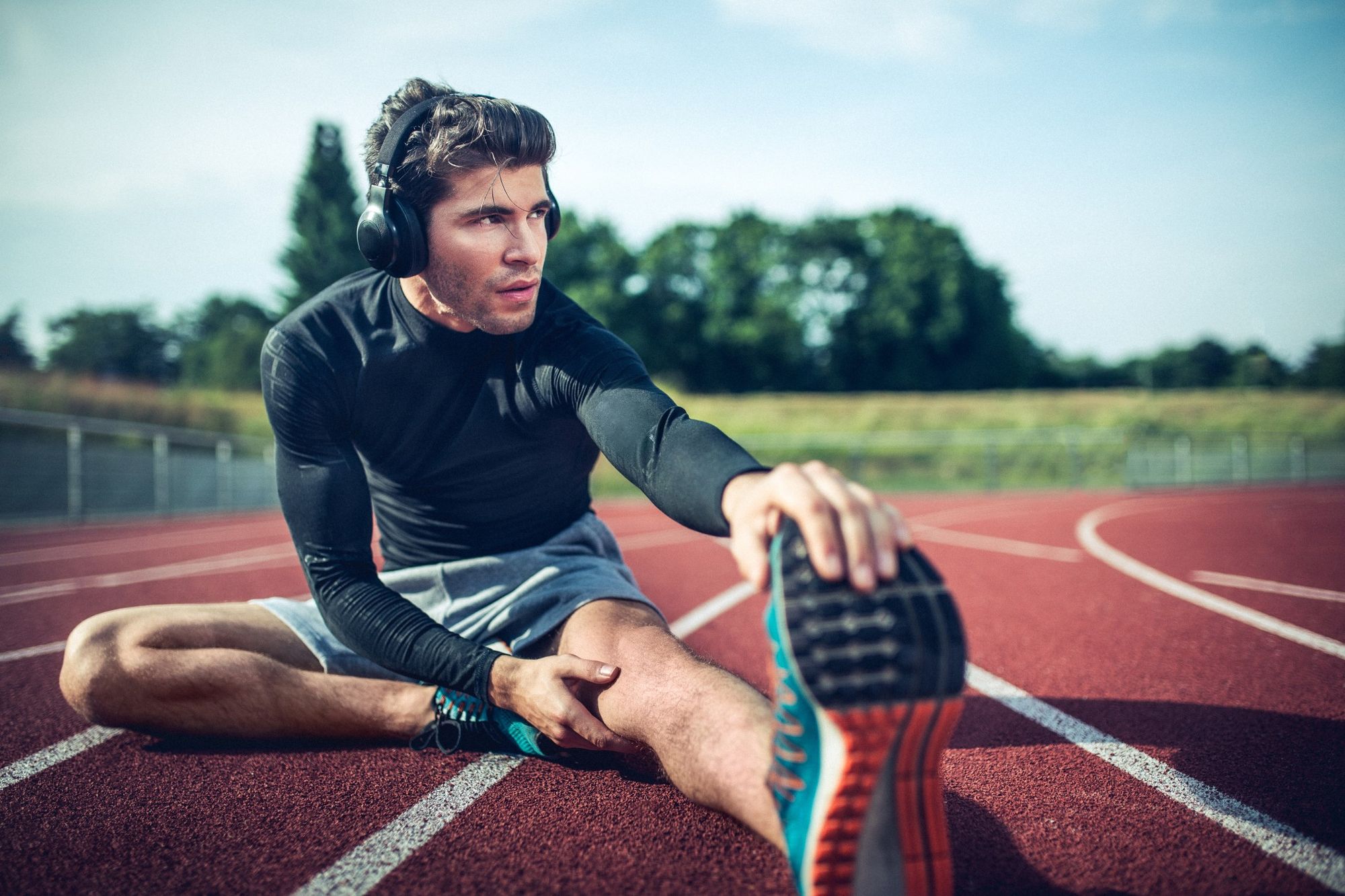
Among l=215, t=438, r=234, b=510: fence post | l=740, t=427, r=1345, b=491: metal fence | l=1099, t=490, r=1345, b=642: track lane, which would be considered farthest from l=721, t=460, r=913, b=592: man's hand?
l=740, t=427, r=1345, b=491: metal fence

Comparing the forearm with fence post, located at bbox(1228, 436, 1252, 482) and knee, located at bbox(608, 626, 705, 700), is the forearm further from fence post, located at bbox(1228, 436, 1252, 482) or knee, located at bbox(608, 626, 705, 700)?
fence post, located at bbox(1228, 436, 1252, 482)

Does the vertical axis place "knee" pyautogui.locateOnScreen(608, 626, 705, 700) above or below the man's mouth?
below

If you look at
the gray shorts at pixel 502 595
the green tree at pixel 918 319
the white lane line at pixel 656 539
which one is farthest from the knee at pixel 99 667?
the green tree at pixel 918 319

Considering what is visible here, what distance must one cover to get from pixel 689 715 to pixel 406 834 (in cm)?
70

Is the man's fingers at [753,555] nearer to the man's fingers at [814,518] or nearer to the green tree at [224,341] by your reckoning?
the man's fingers at [814,518]

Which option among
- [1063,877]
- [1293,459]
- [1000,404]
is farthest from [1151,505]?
[1000,404]

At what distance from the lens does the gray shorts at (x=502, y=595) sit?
2.40 metres

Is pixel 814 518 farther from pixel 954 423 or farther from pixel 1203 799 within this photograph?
pixel 954 423

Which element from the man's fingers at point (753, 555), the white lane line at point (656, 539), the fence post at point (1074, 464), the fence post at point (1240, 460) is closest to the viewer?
the man's fingers at point (753, 555)

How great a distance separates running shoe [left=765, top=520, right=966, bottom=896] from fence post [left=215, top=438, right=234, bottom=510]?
19.5 meters

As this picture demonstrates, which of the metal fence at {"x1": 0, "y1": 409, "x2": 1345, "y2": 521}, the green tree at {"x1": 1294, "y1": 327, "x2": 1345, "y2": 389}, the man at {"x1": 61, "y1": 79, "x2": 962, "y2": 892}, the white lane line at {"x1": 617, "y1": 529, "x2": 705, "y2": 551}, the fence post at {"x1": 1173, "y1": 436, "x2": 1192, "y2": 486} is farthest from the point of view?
the green tree at {"x1": 1294, "y1": 327, "x2": 1345, "y2": 389}

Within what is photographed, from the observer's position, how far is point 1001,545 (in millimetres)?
8859

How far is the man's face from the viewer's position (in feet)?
7.32

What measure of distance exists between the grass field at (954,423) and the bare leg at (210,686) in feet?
61.2
